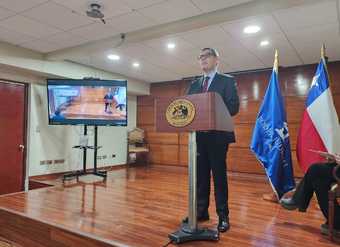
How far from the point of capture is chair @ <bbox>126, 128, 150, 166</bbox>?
701cm

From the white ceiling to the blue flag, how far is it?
2.35 feet

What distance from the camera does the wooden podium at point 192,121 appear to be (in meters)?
1.83

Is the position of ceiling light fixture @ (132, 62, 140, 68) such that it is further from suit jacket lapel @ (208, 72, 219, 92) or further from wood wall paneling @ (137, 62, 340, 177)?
suit jacket lapel @ (208, 72, 219, 92)

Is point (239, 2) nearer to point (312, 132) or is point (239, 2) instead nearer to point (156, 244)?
point (312, 132)

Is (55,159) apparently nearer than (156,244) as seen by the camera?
No

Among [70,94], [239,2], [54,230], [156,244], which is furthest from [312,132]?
[70,94]

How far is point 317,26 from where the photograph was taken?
3.43m

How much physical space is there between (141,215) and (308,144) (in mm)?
2067

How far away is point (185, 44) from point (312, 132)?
7.08ft

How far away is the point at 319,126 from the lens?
3.14m

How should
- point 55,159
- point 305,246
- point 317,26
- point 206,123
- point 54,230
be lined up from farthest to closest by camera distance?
point 55,159, point 317,26, point 54,230, point 305,246, point 206,123

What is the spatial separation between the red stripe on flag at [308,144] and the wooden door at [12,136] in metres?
4.53

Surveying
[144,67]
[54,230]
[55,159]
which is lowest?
[54,230]

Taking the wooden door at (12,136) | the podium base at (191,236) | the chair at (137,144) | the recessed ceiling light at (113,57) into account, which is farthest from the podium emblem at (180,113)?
the chair at (137,144)
